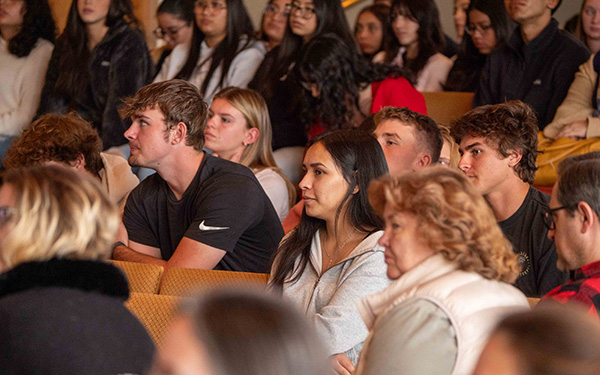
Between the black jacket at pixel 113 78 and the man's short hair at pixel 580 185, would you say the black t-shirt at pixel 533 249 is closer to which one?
the man's short hair at pixel 580 185

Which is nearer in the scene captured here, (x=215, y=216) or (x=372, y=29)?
(x=215, y=216)

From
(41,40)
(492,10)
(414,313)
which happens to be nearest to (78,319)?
(414,313)

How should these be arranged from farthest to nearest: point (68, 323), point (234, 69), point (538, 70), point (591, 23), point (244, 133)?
point (234, 69), point (591, 23), point (538, 70), point (244, 133), point (68, 323)

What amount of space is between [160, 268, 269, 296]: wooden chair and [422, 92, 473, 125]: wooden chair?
225 cm

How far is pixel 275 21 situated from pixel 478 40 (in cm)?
137

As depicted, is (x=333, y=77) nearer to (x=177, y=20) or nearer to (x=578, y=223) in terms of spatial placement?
(x=177, y=20)

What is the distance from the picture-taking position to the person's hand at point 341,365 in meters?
2.05

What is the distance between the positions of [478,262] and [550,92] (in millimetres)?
2762

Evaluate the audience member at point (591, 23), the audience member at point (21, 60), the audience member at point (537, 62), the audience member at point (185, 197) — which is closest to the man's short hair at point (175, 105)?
the audience member at point (185, 197)

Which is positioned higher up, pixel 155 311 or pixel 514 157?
pixel 514 157

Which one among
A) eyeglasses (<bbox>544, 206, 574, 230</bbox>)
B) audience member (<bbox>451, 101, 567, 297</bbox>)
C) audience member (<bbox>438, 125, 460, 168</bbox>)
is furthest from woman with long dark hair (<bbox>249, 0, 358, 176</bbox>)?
eyeglasses (<bbox>544, 206, 574, 230</bbox>)

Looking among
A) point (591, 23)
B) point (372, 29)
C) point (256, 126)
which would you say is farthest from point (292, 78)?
point (591, 23)

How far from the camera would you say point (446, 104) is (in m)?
4.22

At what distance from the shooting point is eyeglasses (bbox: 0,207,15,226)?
1.33 metres
